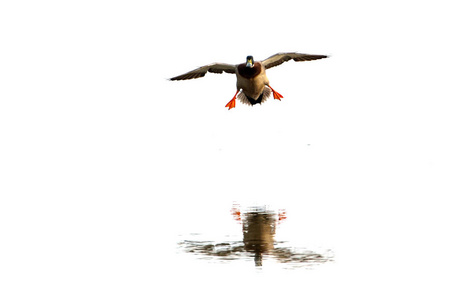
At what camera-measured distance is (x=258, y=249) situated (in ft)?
39.5

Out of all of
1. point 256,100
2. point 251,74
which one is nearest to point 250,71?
point 251,74

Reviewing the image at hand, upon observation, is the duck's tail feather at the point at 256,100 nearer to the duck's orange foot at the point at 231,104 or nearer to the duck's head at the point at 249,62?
the duck's orange foot at the point at 231,104

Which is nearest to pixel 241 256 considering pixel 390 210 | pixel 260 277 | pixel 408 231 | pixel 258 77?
pixel 260 277

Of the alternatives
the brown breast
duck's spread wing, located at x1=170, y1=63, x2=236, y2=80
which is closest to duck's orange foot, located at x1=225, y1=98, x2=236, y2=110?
duck's spread wing, located at x1=170, y1=63, x2=236, y2=80

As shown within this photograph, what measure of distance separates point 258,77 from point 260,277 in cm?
804

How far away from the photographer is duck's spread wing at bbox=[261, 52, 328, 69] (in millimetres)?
18203

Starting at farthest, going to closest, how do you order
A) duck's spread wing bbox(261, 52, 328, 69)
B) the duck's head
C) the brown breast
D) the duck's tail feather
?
the duck's tail feather, duck's spread wing bbox(261, 52, 328, 69), the brown breast, the duck's head

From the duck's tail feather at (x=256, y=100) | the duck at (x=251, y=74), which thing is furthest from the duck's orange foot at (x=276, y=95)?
the duck's tail feather at (x=256, y=100)

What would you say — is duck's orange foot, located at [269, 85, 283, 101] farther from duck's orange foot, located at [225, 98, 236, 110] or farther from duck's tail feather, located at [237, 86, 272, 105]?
duck's orange foot, located at [225, 98, 236, 110]

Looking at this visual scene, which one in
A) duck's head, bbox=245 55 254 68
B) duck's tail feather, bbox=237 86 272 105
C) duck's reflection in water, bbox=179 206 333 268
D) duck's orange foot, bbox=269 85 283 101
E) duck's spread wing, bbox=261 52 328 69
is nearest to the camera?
duck's reflection in water, bbox=179 206 333 268

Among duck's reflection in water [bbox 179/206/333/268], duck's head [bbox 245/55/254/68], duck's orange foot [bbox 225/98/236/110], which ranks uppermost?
duck's head [bbox 245/55/254/68]

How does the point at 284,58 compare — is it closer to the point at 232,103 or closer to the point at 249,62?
the point at 249,62

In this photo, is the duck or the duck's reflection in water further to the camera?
the duck

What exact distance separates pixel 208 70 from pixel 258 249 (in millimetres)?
7860
